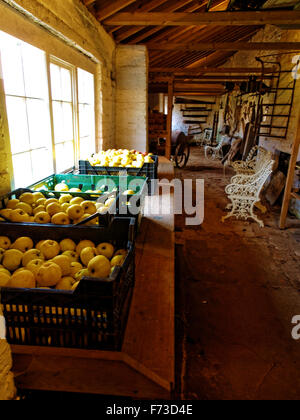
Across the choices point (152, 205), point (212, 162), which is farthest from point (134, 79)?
point (212, 162)

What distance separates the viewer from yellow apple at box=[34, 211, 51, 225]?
70.6 inches


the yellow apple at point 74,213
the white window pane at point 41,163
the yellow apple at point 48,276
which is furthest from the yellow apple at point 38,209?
the white window pane at point 41,163

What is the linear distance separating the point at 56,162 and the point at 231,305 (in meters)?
2.24

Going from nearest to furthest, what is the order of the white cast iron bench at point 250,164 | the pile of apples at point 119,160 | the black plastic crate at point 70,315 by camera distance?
the black plastic crate at point 70,315 → the pile of apples at point 119,160 → the white cast iron bench at point 250,164

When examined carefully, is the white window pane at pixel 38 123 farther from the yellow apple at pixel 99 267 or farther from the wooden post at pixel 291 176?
the wooden post at pixel 291 176

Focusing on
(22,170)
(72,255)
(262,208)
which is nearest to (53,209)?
(72,255)

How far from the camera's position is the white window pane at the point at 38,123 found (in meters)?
2.53

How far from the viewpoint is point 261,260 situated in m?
3.52

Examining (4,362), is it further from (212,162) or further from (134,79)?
(212,162)

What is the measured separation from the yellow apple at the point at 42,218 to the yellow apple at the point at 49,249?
0.30 m

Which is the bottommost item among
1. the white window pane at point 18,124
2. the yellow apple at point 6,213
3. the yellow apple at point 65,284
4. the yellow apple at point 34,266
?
the yellow apple at point 65,284

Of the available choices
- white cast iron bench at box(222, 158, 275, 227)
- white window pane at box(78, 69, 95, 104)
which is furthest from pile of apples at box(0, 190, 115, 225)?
white cast iron bench at box(222, 158, 275, 227)

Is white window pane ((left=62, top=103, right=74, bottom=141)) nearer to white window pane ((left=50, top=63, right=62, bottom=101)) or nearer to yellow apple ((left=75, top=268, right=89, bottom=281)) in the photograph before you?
white window pane ((left=50, top=63, right=62, bottom=101))

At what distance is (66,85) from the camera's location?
3248 millimetres
